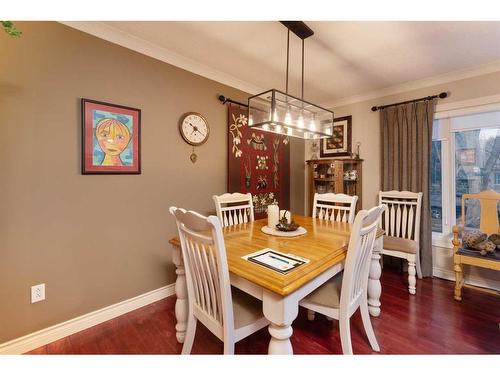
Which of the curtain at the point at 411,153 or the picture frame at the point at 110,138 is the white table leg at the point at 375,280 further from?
the picture frame at the point at 110,138

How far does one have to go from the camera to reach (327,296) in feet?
4.62

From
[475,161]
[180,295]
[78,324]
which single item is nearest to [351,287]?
[180,295]

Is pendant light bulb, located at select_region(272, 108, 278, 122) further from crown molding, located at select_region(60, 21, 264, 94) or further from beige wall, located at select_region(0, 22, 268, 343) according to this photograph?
crown molding, located at select_region(60, 21, 264, 94)

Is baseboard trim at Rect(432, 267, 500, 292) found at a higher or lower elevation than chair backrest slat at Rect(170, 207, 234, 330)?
lower

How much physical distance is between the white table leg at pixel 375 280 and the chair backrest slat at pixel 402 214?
1019mm

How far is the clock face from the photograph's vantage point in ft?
7.65

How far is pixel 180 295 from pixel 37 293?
0.98 m

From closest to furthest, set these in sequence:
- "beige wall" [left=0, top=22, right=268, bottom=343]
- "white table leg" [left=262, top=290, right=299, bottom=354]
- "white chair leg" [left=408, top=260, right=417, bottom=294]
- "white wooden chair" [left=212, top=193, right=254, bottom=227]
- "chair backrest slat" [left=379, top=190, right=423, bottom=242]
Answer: "white table leg" [left=262, top=290, right=299, bottom=354] → "beige wall" [left=0, top=22, right=268, bottom=343] → "white wooden chair" [left=212, top=193, right=254, bottom=227] → "white chair leg" [left=408, top=260, right=417, bottom=294] → "chair backrest slat" [left=379, top=190, right=423, bottom=242]

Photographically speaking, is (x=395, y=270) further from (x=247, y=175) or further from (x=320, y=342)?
(x=247, y=175)

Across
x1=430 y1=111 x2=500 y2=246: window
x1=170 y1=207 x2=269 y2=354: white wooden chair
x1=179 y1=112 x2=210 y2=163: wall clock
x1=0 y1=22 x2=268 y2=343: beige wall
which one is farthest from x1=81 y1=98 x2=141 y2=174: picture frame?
x1=430 y1=111 x2=500 y2=246: window

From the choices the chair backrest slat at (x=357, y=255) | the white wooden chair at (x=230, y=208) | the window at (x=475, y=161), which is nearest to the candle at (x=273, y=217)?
the white wooden chair at (x=230, y=208)

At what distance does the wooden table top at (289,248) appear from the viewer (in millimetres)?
1035

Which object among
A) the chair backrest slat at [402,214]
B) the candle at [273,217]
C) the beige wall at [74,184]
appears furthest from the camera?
the chair backrest slat at [402,214]

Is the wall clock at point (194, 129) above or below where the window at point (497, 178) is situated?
above
